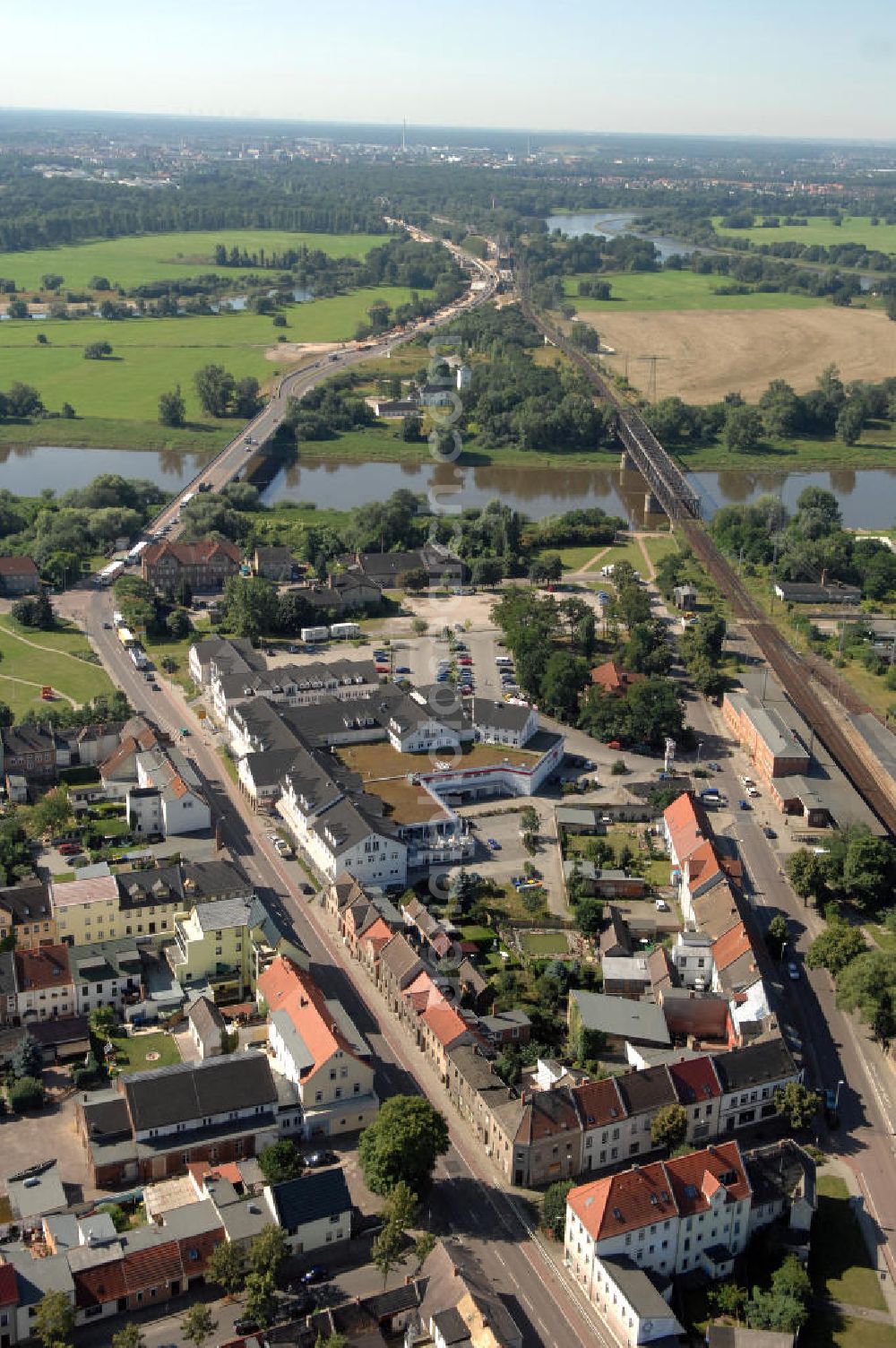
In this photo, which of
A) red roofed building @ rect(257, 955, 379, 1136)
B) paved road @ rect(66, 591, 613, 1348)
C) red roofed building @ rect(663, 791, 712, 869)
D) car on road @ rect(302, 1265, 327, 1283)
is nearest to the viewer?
paved road @ rect(66, 591, 613, 1348)

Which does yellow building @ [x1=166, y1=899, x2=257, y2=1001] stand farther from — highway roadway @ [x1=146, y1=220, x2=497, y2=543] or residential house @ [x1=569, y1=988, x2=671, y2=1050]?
highway roadway @ [x1=146, y1=220, x2=497, y2=543]

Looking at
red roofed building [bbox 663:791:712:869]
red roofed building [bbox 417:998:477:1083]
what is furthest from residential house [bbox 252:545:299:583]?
red roofed building [bbox 417:998:477:1083]

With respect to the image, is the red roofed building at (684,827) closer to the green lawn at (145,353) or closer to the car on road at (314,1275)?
A: the car on road at (314,1275)

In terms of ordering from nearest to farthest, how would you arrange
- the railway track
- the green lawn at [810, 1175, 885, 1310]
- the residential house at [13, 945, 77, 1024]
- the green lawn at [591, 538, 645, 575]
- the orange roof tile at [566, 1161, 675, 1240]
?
the orange roof tile at [566, 1161, 675, 1240]
the green lawn at [810, 1175, 885, 1310]
the residential house at [13, 945, 77, 1024]
the railway track
the green lawn at [591, 538, 645, 575]

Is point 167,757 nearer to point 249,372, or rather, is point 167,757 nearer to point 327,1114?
point 327,1114

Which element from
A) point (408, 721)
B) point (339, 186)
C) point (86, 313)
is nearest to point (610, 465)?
point (408, 721)

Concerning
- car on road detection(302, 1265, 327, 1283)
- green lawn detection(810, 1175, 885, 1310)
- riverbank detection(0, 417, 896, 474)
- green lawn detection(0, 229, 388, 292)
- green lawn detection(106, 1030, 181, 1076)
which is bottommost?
green lawn detection(810, 1175, 885, 1310)
